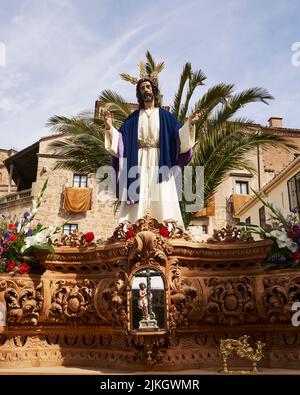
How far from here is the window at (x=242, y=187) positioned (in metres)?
30.2

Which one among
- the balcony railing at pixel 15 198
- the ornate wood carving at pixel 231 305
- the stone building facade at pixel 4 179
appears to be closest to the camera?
the ornate wood carving at pixel 231 305

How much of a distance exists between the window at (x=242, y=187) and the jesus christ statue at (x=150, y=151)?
24.0 m

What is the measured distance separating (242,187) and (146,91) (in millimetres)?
24454

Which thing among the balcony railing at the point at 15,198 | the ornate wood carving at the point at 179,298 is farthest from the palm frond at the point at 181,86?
the balcony railing at the point at 15,198

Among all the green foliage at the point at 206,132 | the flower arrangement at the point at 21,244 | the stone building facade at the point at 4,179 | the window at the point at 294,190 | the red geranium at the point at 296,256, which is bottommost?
the red geranium at the point at 296,256

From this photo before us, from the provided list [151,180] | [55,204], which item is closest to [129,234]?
[151,180]

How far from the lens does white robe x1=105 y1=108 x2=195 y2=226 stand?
6.32 meters

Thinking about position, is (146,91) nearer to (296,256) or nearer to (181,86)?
(296,256)

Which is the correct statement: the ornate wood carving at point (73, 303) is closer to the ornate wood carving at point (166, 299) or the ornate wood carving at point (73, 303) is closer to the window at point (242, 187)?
the ornate wood carving at point (166, 299)

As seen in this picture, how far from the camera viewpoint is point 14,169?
3297 cm

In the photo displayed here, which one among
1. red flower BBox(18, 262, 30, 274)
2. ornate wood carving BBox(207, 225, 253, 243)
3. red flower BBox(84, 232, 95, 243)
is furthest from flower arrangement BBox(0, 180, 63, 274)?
ornate wood carving BBox(207, 225, 253, 243)

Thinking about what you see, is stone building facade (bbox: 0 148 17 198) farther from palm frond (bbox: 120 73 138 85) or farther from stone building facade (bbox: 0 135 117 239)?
palm frond (bbox: 120 73 138 85)

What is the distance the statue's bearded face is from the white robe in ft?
0.66
